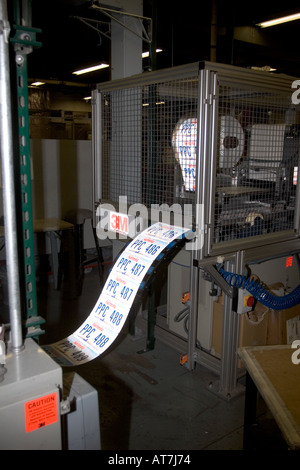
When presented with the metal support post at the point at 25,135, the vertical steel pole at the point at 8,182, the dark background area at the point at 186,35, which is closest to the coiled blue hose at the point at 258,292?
the metal support post at the point at 25,135

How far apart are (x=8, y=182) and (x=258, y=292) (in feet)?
5.96

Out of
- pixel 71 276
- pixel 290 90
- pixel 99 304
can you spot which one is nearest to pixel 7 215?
pixel 99 304

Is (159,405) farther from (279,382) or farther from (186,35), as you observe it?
(186,35)

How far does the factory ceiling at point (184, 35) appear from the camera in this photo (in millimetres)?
4738

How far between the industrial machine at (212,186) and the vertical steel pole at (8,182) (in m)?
1.11

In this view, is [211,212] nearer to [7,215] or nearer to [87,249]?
[7,215]

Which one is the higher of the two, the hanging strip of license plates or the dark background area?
the dark background area

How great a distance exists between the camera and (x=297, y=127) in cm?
266

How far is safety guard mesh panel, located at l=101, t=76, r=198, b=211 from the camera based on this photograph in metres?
2.59

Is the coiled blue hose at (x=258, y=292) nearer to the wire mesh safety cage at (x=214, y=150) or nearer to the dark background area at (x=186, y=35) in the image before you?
the wire mesh safety cage at (x=214, y=150)

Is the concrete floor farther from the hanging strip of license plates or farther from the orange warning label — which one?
the orange warning label

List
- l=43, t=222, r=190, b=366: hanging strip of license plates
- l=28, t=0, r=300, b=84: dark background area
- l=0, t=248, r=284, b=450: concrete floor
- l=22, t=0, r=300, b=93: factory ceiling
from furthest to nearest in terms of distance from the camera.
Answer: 1. l=28, t=0, r=300, b=84: dark background area
2. l=22, t=0, r=300, b=93: factory ceiling
3. l=0, t=248, r=284, b=450: concrete floor
4. l=43, t=222, r=190, b=366: hanging strip of license plates

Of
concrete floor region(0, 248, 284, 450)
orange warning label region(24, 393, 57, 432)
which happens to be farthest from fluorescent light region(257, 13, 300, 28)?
orange warning label region(24, 393, 57, 432)

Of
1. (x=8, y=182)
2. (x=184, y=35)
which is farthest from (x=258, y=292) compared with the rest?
(x=184, y=35)
